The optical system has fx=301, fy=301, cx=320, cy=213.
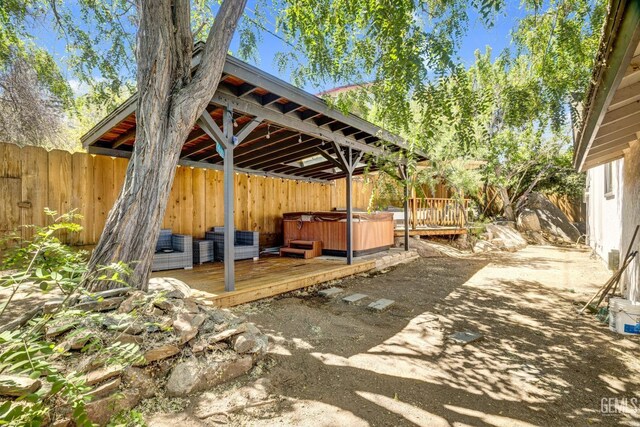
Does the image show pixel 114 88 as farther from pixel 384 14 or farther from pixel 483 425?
pixel 483 425

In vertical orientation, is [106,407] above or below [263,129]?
below

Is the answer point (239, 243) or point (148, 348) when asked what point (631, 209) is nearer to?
point (148, 348)

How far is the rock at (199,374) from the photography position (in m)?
2.28

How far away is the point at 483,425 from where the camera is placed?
2.06m

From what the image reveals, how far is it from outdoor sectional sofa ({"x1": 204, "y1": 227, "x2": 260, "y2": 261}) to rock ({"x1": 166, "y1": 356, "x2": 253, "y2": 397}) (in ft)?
13.4

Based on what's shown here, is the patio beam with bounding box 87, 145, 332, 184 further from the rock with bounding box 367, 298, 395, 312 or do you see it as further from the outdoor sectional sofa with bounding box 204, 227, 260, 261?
the rock with bounding box 367, 298, 395, 312

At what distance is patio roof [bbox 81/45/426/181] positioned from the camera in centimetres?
405

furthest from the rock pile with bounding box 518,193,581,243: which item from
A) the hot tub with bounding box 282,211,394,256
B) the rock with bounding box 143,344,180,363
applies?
the rock with bounding box 143,344,180,363

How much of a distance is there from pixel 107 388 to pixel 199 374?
60 centimetres

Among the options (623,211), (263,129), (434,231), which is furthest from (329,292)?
(434,231)

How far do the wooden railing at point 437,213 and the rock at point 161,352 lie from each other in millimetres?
8767

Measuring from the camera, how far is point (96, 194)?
5062 mm

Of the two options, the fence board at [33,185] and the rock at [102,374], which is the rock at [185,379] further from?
the fence board at [33,185]

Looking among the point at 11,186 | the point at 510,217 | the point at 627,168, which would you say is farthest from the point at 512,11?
the point at 510,217
